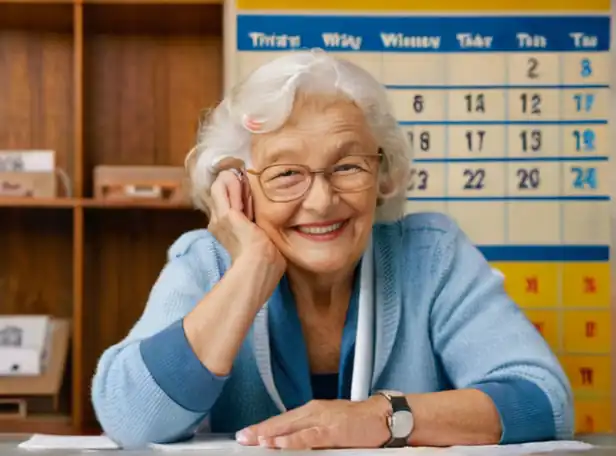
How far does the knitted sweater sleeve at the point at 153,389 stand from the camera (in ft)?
3.54

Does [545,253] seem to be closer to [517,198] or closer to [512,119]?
[517,198]

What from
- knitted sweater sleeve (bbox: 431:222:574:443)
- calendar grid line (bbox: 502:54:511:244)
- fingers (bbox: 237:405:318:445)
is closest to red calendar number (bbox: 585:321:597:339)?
calendar grid line (bbox: 502:54:511:244)

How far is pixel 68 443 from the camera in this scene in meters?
1.03

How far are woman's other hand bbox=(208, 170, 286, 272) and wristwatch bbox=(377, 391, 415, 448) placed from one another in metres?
0.27

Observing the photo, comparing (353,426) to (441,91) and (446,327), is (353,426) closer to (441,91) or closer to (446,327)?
(446,327)

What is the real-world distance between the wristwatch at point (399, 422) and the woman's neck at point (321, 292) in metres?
0.27

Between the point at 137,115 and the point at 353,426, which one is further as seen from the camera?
the point at 137,115

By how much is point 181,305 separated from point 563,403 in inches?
21.6

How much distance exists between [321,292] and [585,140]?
3.34ft

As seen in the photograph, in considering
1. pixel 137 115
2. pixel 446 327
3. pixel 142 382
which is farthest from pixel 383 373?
pixel 137 115

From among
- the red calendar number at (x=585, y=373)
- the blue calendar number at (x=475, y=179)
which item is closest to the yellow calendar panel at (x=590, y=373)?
the red calendar number at (x=585, y=373)

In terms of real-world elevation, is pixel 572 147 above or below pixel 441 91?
below

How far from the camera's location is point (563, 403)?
3.76 feet

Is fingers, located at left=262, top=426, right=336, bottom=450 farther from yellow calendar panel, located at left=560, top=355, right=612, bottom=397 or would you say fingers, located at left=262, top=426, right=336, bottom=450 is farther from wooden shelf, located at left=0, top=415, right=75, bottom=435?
wooden shelf, located at left=0, top=415, right=75, bottom=435
